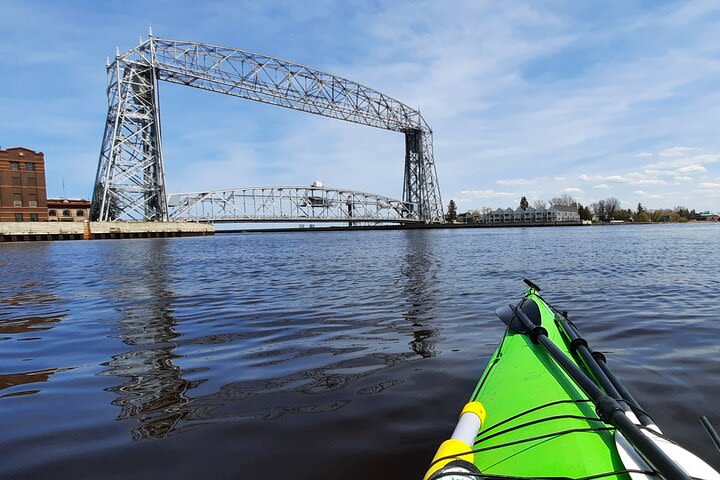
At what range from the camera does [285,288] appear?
10.1 m

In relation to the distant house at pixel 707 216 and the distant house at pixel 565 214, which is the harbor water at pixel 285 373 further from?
the distant house at pixel 707 216

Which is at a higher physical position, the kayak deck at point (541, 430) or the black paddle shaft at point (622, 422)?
the black paddle shaft at point (622, 422)

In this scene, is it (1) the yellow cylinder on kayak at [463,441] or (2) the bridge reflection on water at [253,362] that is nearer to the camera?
(1) the yellow cylinder on kayak at [463,441]

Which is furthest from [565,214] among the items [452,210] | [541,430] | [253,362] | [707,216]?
[541,430]

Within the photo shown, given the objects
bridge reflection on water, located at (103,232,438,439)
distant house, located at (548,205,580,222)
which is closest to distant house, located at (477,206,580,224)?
distant house, located at (548,205,580,222)

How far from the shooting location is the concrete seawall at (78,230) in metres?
43.4

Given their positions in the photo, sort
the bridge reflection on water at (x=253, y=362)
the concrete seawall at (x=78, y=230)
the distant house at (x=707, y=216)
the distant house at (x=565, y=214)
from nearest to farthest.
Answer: the bridge reflection on water at (x=253, y=362), the concrete seawall at (x=78, y=230), the distant house at (x=565, y=214), the distant house at (x=707, y=216)

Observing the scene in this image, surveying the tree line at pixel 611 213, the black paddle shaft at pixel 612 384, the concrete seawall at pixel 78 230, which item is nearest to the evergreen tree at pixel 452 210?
the tree line at pixel 611 213

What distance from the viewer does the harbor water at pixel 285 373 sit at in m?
2.60

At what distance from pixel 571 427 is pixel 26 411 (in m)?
4.06

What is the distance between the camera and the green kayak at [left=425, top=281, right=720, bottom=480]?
1.50 m

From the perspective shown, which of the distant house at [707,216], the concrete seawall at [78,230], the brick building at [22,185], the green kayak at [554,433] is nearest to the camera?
the green kayak at [554,433]

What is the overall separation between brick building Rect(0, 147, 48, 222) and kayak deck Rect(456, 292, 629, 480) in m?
77.9

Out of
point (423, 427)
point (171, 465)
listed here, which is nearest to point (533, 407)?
point (423, 427)
